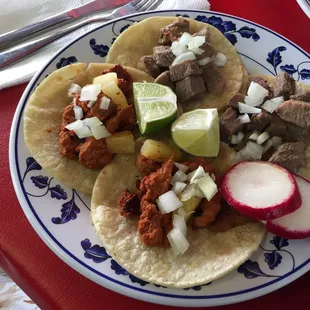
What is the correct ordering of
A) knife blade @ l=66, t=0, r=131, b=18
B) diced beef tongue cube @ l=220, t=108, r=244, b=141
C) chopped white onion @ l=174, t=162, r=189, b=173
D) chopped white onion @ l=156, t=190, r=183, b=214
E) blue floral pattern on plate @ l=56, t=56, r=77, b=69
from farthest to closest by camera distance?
1. knife blade @ l=66, t=0, r=131, b=18
2. blue floral pattern on plate @ l=56, t=56, r=77, b=69
3. diced beef tongue cube @ l=220, t=108, r=244, b=141
4. chopped white onion @ l=174, t=162, r=189, b=173
5. chopped white onion @ l=156, t=190, r=183, b=214

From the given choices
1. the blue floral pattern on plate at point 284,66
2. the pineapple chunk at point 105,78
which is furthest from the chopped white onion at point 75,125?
the blue floral pattern on plate at point 284,66

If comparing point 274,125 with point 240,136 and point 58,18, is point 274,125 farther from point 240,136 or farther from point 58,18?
point 58,18

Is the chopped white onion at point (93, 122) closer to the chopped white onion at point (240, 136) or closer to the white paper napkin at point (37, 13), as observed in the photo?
the chopped white onion at point (240, 136)

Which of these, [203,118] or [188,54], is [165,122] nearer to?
[203,118]

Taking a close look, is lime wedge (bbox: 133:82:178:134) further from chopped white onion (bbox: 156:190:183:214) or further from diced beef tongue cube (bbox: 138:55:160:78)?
chopped white onion (bbox: 156:190:183:214)

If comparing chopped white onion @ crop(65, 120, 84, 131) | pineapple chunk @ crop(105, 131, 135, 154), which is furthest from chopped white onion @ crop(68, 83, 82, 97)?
pineapple chunk @ crop(105, 131, 135, 154)

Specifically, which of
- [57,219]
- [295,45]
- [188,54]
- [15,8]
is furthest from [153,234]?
→ [15,8]
